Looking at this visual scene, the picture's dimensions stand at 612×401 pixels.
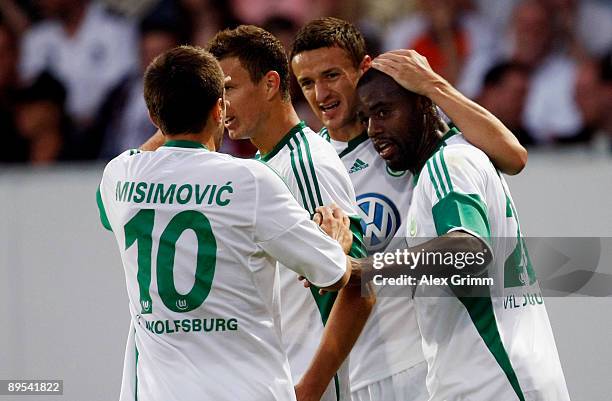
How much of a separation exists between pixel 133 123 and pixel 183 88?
428cm

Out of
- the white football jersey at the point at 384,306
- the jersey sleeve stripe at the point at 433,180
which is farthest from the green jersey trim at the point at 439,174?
the white football jersey at the point at 384,306

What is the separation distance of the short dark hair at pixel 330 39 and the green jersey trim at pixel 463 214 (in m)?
1.24

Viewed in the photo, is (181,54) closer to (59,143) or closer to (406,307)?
(406,307)

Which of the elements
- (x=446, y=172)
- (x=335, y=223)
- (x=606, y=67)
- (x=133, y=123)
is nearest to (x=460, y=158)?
(x=446, y=172)

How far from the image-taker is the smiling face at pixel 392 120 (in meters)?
3.75

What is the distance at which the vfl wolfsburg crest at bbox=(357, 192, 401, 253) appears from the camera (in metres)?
4.09

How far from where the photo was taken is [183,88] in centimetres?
310

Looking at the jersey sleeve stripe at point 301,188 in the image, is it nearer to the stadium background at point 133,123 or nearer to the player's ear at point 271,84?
the player's ear at point 271,84

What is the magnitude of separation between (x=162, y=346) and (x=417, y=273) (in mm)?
913

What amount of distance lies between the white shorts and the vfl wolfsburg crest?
514 mm

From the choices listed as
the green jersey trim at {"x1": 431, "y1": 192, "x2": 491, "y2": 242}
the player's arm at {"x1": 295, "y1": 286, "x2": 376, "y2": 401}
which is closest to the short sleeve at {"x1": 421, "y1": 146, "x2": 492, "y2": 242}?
the green jersey trim at {"x1": 431, "y1": 192, "x2": 491, "y2": 242}

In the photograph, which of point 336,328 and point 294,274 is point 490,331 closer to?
point 336,328

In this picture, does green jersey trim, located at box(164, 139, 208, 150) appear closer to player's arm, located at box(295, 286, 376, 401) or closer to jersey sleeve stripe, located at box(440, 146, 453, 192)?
player's arm, located at box(295, 286, 376, 401)

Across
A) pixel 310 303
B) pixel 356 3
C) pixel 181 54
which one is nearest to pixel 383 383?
pixel 310 303
